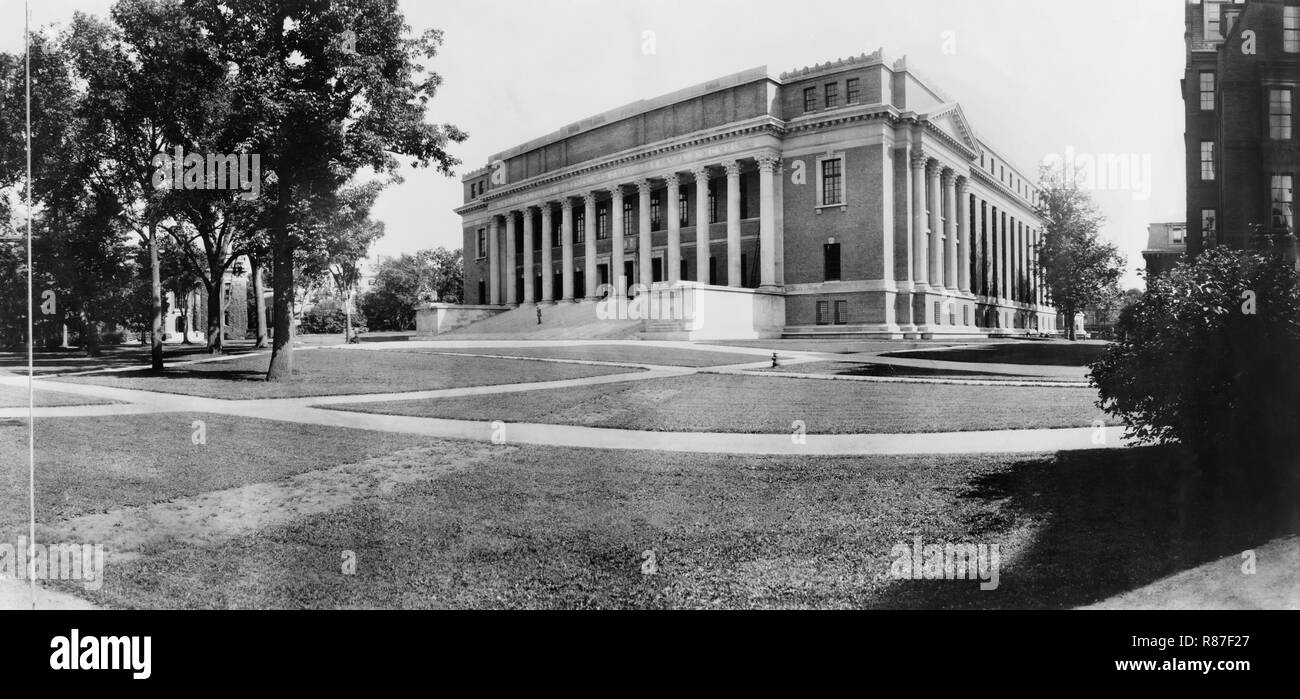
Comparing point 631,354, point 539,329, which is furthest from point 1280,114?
point 539,329

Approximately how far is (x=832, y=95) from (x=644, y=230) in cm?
1367

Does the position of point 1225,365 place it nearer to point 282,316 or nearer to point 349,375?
point 349,375

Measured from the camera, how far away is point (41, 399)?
7828mm

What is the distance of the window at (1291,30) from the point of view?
7.18 metres

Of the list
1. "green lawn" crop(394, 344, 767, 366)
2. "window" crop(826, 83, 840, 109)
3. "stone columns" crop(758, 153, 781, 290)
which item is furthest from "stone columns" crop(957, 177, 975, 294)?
"green lawn" crop(394, 344, 767, 366)

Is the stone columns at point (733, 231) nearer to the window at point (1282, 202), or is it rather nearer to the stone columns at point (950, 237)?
the stone columns at point (950, 237)

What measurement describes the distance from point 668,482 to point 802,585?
65.9 inches

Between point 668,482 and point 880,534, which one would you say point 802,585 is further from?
point 668,482

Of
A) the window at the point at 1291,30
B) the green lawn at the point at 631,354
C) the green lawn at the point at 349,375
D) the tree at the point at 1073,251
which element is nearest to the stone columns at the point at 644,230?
the tree at the point at 1073,251

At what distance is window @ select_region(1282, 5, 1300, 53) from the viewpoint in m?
7.18

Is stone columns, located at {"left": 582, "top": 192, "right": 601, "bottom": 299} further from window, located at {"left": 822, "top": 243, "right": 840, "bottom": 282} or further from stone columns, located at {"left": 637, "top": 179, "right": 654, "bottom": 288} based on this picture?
window, located at {"left": 822, "top": 243, "right": 840, "bottom": 282}

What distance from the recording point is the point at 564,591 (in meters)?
4.39

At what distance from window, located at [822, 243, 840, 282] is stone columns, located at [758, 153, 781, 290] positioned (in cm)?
288
